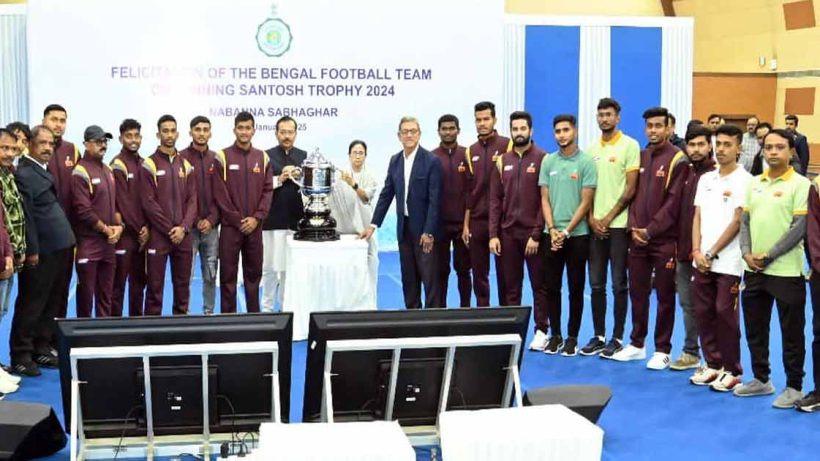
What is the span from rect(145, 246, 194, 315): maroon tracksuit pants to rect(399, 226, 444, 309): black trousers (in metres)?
1.53

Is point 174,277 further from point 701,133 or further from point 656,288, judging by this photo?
point 701,133

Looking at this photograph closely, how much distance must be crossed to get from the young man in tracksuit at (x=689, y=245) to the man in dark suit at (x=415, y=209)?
66.8 inches

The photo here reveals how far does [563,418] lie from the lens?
273 cm

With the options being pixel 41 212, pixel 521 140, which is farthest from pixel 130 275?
pixel 521 140

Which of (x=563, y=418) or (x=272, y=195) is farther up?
(x=272, y=195)

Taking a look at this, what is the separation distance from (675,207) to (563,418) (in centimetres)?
316

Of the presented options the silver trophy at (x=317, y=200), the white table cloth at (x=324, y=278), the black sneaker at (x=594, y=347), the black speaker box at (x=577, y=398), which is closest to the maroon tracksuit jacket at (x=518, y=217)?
the black sneaker at (x=594, y=347)

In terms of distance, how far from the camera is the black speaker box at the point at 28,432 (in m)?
3.55

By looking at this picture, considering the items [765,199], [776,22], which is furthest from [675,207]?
[776,22]

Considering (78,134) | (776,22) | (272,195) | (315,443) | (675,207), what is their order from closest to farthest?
(315,443), (675,207), (272,195), (78,134), (776,22)

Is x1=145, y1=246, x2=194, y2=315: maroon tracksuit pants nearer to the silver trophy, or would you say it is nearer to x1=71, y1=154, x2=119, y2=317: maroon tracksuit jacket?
x1=71, y1=154, x2=119, y2=317: maroon tracksuit jacket

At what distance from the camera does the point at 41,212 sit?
5.40m

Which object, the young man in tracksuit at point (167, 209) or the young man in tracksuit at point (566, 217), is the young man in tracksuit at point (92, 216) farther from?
the young man in tracksuit at point (566, 217)

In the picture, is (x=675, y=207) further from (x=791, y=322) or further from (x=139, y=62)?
(x=139, y=62)
